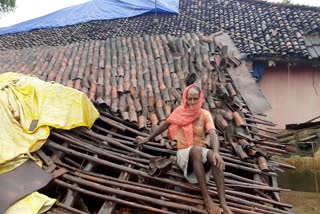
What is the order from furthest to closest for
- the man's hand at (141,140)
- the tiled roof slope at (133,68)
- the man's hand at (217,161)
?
the tiled roof slope at (133,68) → the man's hand at (141,140) → the man's hand at (217,161)

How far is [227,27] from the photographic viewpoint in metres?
12.4

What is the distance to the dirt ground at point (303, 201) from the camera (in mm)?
6439

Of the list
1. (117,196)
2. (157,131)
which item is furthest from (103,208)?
(157,131)

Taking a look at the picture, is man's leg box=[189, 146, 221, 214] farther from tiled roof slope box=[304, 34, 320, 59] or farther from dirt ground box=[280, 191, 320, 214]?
tiled roof slope box=[304, 34, 320, 59]

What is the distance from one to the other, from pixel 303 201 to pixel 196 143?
394 cm

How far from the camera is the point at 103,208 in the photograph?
12.5 ft

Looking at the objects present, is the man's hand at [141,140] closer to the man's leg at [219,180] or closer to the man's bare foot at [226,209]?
the man's leg at [219,180]

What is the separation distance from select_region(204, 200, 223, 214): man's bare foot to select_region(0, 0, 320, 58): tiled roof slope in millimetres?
7414

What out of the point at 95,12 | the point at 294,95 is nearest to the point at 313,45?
the point at 294,95

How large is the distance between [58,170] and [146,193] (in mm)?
1026

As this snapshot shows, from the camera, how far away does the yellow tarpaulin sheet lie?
4000mm

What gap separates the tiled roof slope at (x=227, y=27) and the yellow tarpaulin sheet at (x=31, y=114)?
22.8ft

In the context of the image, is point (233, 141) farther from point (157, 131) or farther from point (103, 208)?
point (103, 208)

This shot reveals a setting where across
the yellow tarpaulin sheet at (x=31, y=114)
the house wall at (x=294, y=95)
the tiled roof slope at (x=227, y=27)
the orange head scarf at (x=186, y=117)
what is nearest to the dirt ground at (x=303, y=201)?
the orange head scarf at (x=186, y=117)
